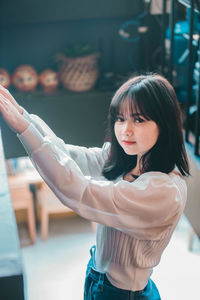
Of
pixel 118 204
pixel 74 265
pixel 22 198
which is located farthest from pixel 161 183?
pixel 22 198

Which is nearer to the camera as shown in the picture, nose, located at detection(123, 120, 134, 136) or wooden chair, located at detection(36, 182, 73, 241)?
nose, located at detection(123, 120, 134, 136)

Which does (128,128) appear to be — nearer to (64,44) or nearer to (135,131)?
(135,131)

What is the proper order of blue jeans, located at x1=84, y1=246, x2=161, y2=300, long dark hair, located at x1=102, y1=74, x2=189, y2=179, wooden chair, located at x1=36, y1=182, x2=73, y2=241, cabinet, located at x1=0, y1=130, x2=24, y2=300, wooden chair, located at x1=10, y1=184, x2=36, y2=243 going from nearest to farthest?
cabinet, located at x1=0, y1=130, x2=24, y2=300 < long dark hair, located at x1=102, y1=74, x2=189, y2=179 < blue jeans, located at x1=84, y1=246, x2=161, y2=300 < wooden chair, located at x1=10, y1=184, x2=36, y2=243 < wooden chair, located at x1=36, y1=182, x2=73, y2=241

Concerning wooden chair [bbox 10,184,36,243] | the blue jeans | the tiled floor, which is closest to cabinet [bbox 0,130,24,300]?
the blue jeans

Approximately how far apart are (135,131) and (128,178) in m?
0.17

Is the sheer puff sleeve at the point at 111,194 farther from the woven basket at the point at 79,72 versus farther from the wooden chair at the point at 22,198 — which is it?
the wooden chair at the point at 22,198

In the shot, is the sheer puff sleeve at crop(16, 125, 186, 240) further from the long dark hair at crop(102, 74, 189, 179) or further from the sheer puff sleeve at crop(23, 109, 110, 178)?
the sheer puff sleeve at crop(23, 109, 110, 178)

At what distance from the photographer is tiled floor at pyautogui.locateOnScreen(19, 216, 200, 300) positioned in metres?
3.44

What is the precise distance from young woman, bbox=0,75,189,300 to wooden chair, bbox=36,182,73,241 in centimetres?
299

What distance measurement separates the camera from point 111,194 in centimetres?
90

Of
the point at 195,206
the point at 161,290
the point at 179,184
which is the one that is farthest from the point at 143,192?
the point at 161,290

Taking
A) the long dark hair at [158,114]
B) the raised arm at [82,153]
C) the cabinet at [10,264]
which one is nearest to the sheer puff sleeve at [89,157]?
the raised arm at [82,153]

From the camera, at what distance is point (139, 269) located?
104cm

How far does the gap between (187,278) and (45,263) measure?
4.14 feet
